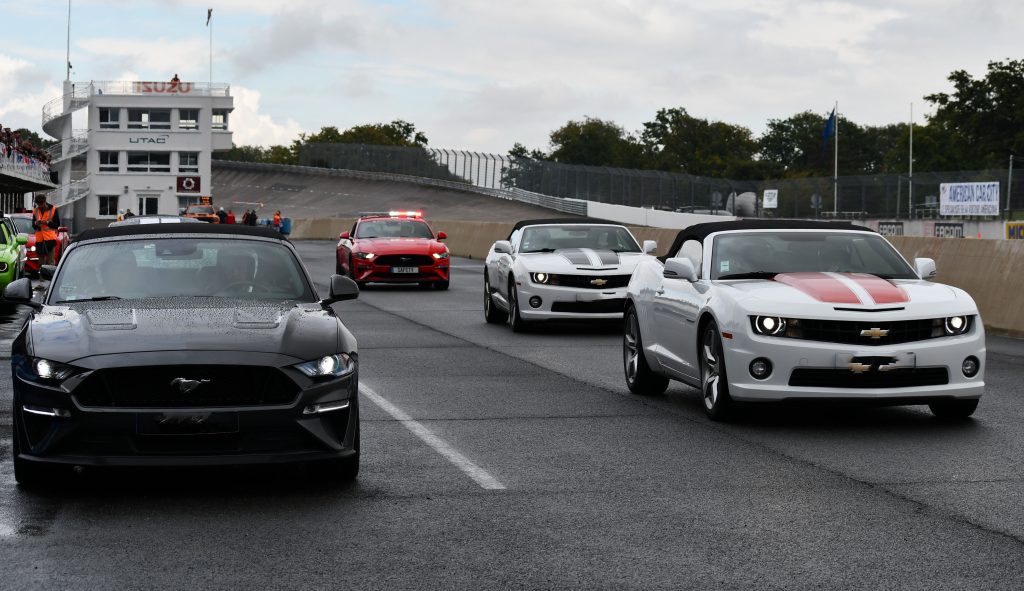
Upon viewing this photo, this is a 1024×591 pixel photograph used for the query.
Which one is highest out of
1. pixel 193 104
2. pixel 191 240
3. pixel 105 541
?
pixel 193 104

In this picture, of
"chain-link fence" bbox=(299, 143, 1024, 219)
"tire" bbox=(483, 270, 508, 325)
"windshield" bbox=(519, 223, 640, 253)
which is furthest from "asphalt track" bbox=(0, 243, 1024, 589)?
"chain-link fence" bbox=(299, 143, 1024, 219)

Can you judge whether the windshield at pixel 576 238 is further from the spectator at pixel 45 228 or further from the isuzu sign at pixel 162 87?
the isuzu sign at pixel 162 87

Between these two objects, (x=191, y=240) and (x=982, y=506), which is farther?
(x=191, y=240)

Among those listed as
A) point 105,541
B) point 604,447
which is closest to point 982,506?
point 604,447

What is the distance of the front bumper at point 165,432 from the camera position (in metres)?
6.89

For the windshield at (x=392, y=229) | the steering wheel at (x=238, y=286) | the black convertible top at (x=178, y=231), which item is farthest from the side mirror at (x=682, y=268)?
the windshield at (x=392, y=229)

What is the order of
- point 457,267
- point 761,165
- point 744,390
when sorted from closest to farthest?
1. point 744,390
2. point 457,267
3. point 761,165

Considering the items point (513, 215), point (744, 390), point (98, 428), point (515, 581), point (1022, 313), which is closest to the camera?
point (515, 581)

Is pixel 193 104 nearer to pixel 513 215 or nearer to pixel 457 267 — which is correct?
pixel 513 215

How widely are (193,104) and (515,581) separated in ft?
364

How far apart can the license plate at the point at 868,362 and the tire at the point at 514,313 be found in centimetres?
945

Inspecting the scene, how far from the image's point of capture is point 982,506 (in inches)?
278

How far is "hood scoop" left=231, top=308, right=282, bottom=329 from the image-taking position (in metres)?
7.37

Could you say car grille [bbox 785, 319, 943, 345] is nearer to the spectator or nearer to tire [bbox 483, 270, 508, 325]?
tire [bbox 483, 270, 508, 325]
